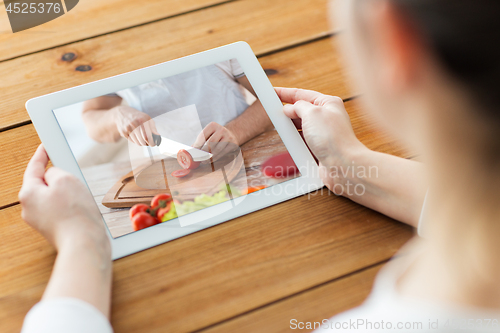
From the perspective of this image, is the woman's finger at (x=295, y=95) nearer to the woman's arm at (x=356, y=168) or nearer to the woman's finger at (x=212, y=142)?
the woman's arm at (x=356, y=168)

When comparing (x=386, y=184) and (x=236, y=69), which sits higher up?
(x=236, y=69)

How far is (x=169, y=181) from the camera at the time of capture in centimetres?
60

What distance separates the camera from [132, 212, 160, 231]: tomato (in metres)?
0.55

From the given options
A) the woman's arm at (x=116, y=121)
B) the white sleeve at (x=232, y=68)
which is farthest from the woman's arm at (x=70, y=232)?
the white sleeve at (x=232, y=68)

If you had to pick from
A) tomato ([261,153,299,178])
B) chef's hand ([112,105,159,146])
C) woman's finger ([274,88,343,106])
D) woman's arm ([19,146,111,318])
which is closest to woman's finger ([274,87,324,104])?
woman's finger ([274,88,343,106])

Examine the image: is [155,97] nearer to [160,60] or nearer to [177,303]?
[160,60]

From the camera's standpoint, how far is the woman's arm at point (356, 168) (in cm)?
56

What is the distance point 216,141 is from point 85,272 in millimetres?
280

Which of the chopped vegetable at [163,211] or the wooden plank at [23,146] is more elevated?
the wooden plank at [23,146]

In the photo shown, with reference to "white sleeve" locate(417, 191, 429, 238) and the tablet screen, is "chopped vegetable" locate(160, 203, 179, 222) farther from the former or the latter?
"white sleeve" locate(417, 191, 429, 238)

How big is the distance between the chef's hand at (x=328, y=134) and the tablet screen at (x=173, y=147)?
5 cm

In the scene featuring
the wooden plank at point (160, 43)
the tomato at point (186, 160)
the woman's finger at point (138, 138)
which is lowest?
the tomato at point (186, 160)

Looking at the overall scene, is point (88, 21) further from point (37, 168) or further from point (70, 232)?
point (70, 232)

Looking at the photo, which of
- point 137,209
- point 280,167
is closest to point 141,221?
point 137,209
